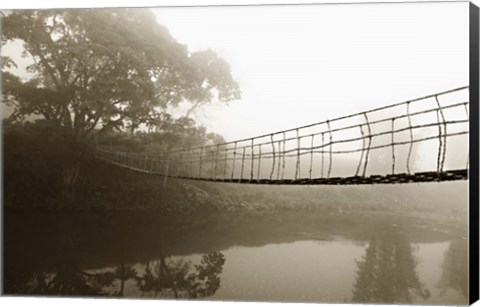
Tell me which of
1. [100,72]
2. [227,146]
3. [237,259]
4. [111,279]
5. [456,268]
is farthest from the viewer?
[227,146]

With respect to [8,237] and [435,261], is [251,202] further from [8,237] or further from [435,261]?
[8,237]

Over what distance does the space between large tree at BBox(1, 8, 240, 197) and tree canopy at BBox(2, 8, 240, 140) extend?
11 millimetres

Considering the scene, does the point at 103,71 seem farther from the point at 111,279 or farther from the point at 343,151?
the point at 343,151

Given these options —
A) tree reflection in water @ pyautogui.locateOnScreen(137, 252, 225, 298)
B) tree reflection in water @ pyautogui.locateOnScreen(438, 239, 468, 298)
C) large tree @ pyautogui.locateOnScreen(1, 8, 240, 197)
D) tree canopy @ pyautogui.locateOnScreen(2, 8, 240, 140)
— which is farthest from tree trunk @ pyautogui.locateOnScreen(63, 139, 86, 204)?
tree reflection in water @ pyautogui.locateOnScreen(438, 239, 468, 298)

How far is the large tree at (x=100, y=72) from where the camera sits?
5488 millimetres

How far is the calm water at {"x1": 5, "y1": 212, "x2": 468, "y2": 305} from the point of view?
4801 millimetres

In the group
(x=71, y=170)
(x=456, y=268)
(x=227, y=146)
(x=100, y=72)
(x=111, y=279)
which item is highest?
(x=100, y=72)

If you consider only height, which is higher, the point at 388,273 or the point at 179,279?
the point at 388,273

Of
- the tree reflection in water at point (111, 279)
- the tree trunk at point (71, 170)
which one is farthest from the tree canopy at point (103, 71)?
the tree reflection in water at point (111, 279)

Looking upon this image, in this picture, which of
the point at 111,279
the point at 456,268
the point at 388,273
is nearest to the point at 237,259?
the point at 111,279

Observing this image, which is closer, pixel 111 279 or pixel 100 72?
pixel 111 279

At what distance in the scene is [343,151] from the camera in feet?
16.8

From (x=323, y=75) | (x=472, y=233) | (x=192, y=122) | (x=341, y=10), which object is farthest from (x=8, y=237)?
(x=472, y=233)

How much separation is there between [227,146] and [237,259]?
1445 millimetres
